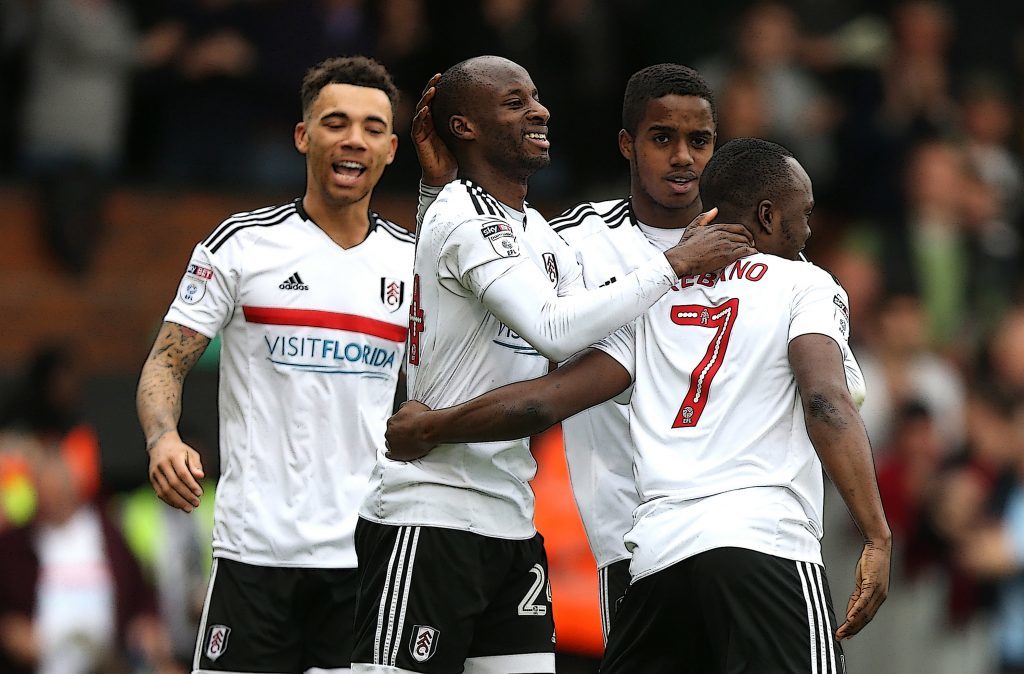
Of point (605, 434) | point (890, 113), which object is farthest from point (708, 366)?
point (890, 113)

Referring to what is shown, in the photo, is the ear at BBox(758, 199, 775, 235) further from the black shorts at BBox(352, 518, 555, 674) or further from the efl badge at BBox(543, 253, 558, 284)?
the black shorts at BBox(352, 518, 555, 674)

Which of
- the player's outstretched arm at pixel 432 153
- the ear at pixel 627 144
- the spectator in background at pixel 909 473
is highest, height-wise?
the ear at pixel 627 144

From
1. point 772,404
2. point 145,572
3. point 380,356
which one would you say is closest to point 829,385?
point 772,404

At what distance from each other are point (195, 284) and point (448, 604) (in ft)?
5.47

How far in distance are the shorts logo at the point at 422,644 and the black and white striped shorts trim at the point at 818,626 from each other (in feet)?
3.79

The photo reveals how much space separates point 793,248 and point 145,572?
19.8ft

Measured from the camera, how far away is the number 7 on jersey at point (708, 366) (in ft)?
16.1

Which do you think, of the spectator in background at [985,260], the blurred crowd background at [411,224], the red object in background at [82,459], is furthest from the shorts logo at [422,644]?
the spectator in background at [985,260]

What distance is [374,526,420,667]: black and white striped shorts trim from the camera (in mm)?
5184

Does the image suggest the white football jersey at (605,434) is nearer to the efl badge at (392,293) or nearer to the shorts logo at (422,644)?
the efl badge at (392,293)

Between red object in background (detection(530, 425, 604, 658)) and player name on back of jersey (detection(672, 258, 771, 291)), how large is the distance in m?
4.74

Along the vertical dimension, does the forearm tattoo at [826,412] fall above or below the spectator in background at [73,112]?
below

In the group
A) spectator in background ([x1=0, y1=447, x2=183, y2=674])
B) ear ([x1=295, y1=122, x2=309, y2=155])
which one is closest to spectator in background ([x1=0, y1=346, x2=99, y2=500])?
spectator in background ([x1=0, y1=447, x2=183, y2=674])

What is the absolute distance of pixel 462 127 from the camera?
5.47m
